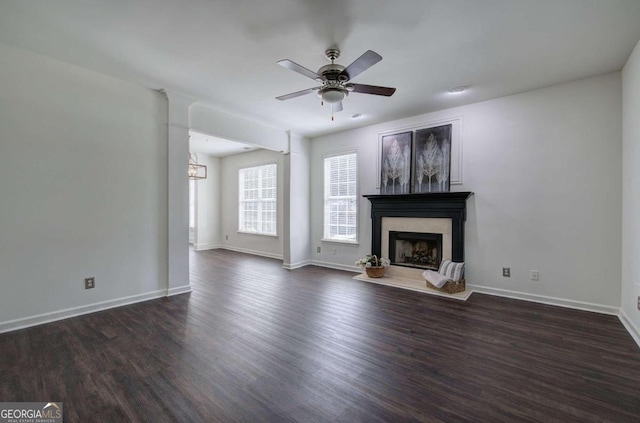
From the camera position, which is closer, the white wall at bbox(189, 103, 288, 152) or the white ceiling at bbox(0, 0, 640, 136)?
the white ceiling at bbox(0, 0, 640, 136)

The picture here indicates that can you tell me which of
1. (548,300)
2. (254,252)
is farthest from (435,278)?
(254,252)

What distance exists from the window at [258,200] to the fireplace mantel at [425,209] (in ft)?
9.82

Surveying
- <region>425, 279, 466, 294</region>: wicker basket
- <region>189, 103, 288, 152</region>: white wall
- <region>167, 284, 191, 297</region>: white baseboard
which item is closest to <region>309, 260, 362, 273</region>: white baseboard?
<region>425, 279, 466, 294</region>: wicker basket

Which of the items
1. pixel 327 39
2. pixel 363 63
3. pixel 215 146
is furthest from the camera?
pixel 215 146

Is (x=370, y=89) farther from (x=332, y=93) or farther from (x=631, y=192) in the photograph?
(x=631, y=192)

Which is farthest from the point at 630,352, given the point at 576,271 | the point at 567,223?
the point at 567,223

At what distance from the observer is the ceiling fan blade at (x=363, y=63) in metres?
2.20

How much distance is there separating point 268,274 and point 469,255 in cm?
342

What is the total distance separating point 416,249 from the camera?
4891 millimetres

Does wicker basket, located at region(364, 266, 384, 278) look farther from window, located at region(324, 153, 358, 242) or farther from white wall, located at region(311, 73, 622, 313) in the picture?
white wall, located at region(311, 73, 622, 313)

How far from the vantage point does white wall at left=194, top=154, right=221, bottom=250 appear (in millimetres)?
8180

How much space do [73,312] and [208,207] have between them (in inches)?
215

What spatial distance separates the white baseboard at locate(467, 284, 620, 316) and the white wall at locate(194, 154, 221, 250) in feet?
22.9

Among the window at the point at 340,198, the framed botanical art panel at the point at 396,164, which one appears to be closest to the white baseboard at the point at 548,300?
the framed botanical art panel at the point at 396,164
